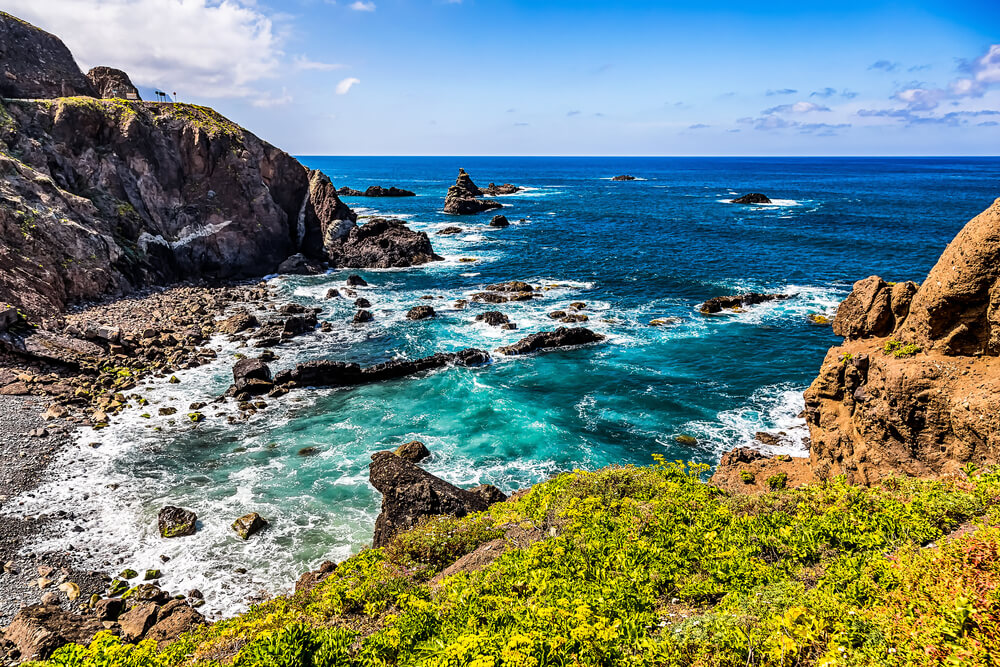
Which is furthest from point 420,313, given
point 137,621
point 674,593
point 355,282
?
point 674,593

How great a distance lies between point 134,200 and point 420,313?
33.3m

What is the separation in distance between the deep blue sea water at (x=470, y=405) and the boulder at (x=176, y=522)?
459 millimetres

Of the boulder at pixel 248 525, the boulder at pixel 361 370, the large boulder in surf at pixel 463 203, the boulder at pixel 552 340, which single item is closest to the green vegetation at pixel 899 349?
the boulder at pixel 552 340

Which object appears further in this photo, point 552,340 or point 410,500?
point 552,340

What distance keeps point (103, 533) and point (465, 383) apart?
64.8 ft

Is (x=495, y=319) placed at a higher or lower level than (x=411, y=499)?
higher

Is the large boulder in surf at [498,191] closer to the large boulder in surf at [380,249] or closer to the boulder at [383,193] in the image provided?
the boulder at [383,193]

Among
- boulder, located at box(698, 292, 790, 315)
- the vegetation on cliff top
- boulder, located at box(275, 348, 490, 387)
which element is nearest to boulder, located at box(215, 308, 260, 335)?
boulder, located at box(275, 348, 490, 387)


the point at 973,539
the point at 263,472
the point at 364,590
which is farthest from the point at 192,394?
the point at 973,539

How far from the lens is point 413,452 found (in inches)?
1022

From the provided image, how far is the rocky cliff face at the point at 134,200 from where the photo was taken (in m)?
41.5

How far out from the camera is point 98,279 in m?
44.2

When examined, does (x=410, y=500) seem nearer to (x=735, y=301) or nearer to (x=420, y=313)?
(x=420, y=313)

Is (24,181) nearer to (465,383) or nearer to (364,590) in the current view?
(465,383)
